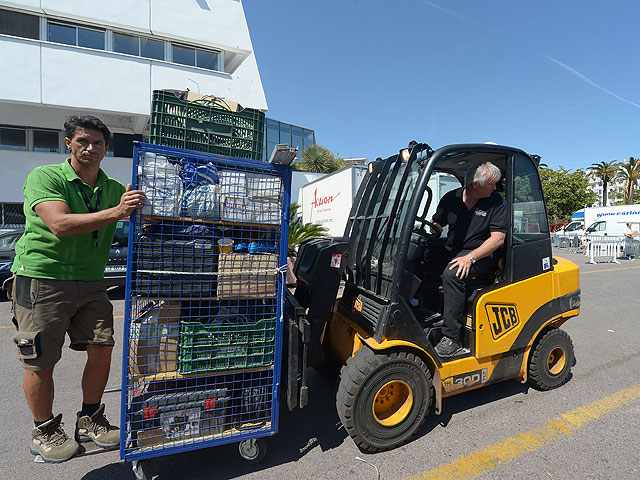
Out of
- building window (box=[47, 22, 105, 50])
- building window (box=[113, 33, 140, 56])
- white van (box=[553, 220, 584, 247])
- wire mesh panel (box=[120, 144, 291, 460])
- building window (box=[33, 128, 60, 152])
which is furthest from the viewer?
white van (box=[553, 220, 584, 247])

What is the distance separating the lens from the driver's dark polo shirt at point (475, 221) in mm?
2971

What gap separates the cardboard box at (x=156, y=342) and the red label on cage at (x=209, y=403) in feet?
0.97

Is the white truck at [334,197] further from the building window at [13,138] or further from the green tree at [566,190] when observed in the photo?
the green tree at [566,190]

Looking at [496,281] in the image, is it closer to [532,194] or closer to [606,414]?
[532,194]

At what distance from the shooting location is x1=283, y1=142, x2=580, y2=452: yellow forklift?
2.57 m

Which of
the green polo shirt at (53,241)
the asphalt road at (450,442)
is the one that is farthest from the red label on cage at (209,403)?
the green polo shirt at (53,241)

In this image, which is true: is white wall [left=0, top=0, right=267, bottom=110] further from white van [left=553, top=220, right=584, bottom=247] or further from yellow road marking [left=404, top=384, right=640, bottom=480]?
white van [left=553, top=220, right=584, bottom=247]

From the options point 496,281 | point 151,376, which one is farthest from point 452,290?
point 151,376

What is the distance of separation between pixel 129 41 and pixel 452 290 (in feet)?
47.8

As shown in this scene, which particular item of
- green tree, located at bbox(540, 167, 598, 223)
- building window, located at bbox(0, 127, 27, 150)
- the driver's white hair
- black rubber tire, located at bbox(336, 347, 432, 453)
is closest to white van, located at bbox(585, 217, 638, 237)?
green tree, located at bbox(540, 167, 598, 223)

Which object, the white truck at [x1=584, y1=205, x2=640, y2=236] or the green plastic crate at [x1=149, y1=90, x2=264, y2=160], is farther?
the white truck at [x1=584, y1=205, x2=640, y2=236]

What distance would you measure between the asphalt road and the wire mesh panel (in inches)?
16.3

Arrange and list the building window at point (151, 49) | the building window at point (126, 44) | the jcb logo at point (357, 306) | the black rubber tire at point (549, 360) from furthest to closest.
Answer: the building window at point (151, 49), the building window at point (126, 44), the black rubber tire at point (549, 360), the jcb logo at point (357, 306)

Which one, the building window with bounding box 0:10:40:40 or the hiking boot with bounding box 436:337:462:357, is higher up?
the building window with bounding box 0:10:40:40
